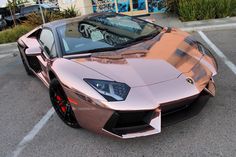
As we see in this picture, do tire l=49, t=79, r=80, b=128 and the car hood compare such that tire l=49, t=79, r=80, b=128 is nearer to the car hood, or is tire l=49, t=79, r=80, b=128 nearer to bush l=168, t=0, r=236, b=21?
the car hood

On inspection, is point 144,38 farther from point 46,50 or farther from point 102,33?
point 46,50

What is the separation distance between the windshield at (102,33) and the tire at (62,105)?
1.48 ft

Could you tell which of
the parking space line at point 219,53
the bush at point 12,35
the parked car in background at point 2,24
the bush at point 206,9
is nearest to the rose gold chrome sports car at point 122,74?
the parking space line at point 219,53

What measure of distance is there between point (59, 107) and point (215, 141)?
74.7 inches

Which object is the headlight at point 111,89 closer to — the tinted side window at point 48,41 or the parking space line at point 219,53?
the tinted side window at point 48,41

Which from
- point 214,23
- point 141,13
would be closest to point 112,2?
point 141,13

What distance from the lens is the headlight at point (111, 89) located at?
2562 millimetres

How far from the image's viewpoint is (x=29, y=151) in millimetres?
2994

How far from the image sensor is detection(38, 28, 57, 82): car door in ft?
12.0

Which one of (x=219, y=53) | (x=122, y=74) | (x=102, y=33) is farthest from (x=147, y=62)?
(x=219, y=53)

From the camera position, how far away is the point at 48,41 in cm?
405

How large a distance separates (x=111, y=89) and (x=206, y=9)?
696cm

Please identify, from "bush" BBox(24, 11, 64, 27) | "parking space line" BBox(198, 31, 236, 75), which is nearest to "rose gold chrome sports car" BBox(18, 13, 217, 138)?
"parking space line" BBox(198, 31, 236, 75)

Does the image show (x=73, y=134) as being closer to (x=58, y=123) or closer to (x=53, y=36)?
(x=58, y=123)
